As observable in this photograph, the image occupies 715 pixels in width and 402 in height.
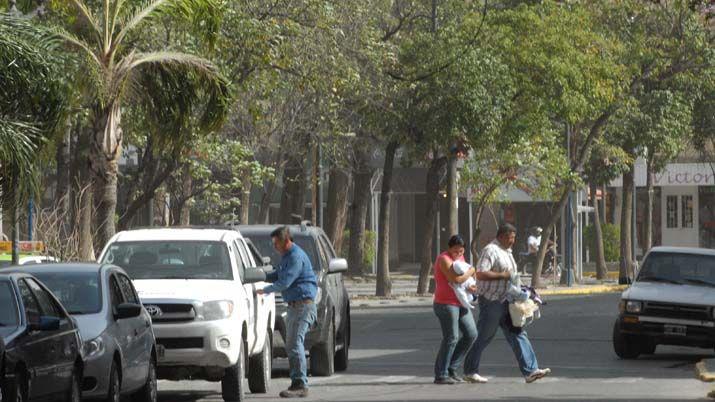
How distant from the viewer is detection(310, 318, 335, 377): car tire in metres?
20.1

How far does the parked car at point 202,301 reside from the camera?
53.4 feet

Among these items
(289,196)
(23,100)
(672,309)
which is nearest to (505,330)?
(672,309)

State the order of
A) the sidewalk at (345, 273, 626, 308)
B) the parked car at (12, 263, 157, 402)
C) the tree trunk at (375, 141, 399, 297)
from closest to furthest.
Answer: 1. the parked car at (12, 263, 157, 402)
2. the sidewalk at (345, 273, 626, 308)
3. the tree trunk at (375, 141, 399, 297)

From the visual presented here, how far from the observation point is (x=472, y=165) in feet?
155

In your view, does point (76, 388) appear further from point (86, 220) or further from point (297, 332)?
point (86, 220)

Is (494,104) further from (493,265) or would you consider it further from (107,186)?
(493,265)

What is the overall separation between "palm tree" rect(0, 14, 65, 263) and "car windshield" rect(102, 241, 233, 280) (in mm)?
2315

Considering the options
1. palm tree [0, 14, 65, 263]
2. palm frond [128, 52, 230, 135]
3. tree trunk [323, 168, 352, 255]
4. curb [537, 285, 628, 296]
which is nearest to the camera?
palm tree [0, 14, 65, 263]

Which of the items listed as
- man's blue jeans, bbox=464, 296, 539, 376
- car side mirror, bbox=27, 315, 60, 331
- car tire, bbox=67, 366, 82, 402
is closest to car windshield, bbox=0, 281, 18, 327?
car side mirror, bbox=27, 315, 60, 331

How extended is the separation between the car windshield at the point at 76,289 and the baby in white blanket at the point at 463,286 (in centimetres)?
512

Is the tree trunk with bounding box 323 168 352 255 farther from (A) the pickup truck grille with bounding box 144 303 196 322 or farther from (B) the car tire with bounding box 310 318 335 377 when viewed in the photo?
(A) the pickup truck grille with bounding box 144 303 196 322

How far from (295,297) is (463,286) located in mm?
2282

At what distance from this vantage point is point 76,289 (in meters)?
15.1

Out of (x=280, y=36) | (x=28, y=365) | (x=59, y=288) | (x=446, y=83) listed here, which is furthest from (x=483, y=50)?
(x=28, y=365)
